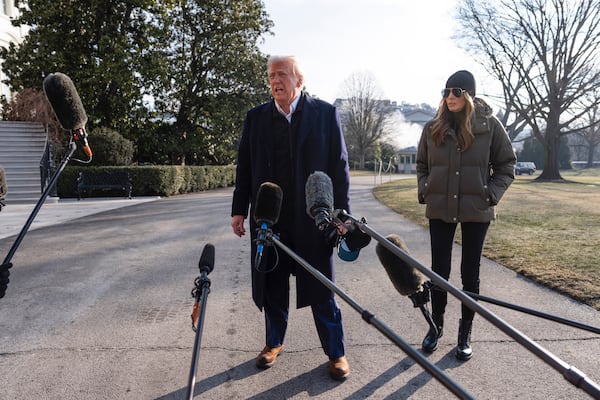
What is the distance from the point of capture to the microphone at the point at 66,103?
89.6 inches

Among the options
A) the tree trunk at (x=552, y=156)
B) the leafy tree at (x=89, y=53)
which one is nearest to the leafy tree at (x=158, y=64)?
the leafy tree at (x=89, y=53)

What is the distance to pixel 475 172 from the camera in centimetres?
328

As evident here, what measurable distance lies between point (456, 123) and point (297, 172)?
4.43 ft

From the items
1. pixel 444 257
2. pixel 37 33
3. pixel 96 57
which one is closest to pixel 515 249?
pixel 444 257

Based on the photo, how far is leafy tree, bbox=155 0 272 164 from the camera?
78.7 ft

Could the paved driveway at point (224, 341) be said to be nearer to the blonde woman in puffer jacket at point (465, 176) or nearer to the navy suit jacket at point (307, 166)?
the blonde woman in puffer jacket at point (465, 176)

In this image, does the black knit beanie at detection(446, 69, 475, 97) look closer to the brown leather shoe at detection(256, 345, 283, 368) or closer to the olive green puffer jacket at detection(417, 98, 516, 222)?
the olive green puffer jacket at detection(417, 98, 516, 222)

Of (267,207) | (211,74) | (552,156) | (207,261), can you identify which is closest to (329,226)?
(267,207)

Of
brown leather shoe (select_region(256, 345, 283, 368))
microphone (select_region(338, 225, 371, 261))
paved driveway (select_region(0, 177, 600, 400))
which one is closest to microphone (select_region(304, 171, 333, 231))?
microphone (select_region(338, 225, 371, 261))

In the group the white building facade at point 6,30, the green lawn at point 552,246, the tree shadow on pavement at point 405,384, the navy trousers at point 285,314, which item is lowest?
the tree shadow on pavement at point 405,384

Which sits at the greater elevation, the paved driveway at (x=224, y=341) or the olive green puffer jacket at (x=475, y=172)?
the olive green puffer jacket at (x=475, y=172)

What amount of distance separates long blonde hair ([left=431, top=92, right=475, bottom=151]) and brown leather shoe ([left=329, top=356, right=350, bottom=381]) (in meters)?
1.77

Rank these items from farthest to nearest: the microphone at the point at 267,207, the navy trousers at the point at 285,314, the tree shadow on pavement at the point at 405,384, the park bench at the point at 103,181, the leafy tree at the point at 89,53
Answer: the leafy tree at the point at 89,53 → the park bench at the point at 103,181 → the navy trousers at the point at 285,314 → the tree shadow on pavement at the point at 405,384 → the microphone at the point at 267,207

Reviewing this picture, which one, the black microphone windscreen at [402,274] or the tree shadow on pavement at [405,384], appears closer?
the black microphone windscreen at [402,274]
